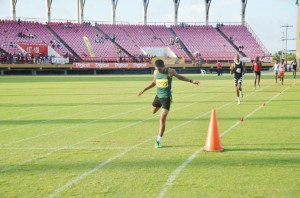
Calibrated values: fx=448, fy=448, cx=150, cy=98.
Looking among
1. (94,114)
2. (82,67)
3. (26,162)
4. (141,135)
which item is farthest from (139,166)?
(82,67)

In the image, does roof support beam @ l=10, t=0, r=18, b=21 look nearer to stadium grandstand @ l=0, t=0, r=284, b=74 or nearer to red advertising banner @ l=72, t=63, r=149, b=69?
stadium grandstand @ l=0, t=0, r=284, b=74

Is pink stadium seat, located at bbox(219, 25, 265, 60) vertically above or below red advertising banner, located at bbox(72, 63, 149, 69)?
above

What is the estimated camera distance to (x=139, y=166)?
284 inches

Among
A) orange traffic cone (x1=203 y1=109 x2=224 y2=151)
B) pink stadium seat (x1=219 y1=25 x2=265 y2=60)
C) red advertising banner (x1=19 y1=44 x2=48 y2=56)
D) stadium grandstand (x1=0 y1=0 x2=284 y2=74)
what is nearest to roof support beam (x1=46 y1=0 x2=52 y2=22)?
stadium grandstand (x1=0 y1=0 x2=284 y2=74)

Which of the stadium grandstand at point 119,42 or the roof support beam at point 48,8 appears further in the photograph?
the roof support beam at point 48,8

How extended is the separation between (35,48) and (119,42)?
14.0 m

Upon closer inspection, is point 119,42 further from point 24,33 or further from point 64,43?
point 24,33

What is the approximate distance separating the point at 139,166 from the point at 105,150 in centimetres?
151

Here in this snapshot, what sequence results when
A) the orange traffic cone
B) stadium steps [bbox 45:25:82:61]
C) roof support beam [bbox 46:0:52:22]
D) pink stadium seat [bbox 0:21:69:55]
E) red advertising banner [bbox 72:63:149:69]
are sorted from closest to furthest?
the orange traffic cone
red advertising banner [bbox 72:63:149:69]
pink stadium seat [bbox 0:21:69:55]
stadium steps [bbox 45:25:82:61]
roof support beam [bbox 46:0:52:22]

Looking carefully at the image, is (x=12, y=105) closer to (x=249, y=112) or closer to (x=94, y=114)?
(x=94, y=114)

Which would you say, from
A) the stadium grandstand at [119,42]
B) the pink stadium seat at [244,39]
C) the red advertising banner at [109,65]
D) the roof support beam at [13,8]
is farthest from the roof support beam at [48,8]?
the pink stadium seat at [244,39]

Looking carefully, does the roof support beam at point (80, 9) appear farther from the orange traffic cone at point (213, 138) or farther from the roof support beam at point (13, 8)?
the orange traffic cone at point (213, 138)

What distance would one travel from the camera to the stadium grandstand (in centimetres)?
6062

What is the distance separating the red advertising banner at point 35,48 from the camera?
2375 inches
